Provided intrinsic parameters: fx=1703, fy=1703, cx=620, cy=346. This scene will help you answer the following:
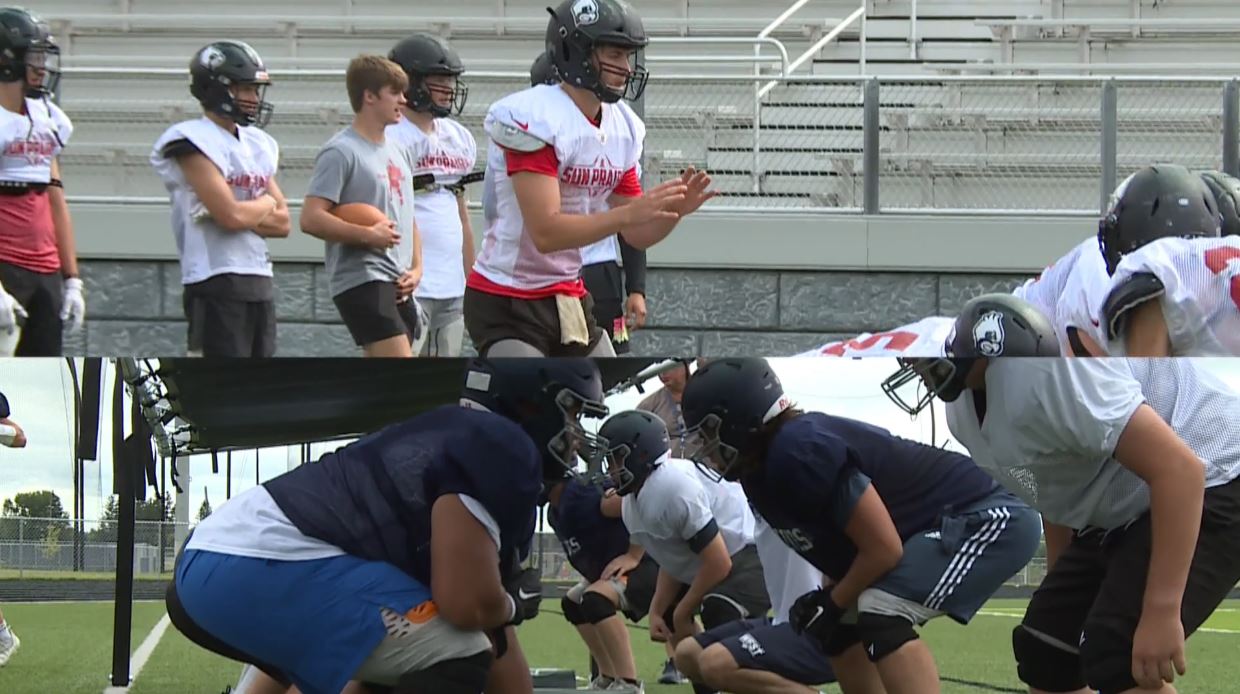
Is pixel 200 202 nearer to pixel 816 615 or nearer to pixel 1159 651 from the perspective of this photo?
pixel 816 615

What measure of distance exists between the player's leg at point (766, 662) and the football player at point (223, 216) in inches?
128

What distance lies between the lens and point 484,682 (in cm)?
222

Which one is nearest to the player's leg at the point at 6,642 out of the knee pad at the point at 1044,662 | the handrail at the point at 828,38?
the knee pad at the point at 1044,662

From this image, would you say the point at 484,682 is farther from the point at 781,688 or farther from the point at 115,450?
the point at 115,450

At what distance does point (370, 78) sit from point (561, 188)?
1.33 meters

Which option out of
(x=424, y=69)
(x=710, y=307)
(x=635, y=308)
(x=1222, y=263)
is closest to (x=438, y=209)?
(x=424, y=69)

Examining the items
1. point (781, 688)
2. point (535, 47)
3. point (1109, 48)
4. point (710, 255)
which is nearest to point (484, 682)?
point (781, 688)

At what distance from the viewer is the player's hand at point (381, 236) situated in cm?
504

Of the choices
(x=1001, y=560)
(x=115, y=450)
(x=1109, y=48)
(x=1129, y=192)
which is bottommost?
(x=1001, y=560)

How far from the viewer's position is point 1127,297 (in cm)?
261

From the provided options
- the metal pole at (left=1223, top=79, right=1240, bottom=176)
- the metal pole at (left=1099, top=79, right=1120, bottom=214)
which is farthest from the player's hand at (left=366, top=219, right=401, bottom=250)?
the metal pole at (left=1223, top=79, right=1240, bottom=176)

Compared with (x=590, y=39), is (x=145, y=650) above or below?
below

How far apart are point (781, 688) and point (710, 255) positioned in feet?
20.1

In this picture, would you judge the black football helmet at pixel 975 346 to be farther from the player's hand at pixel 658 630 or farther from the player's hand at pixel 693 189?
the player's hand at pixel 693 189
